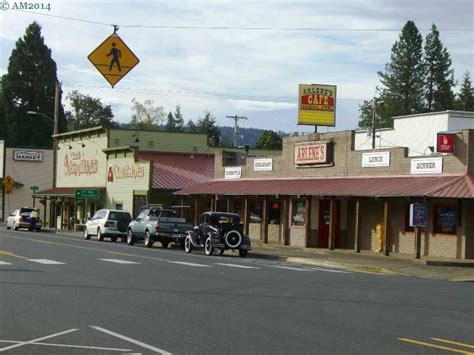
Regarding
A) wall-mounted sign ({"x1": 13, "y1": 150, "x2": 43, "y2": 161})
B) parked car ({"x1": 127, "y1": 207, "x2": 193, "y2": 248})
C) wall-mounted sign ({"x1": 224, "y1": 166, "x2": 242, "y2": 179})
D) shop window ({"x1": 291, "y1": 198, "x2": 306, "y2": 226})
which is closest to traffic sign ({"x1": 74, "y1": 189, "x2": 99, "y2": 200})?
wall-mounted sign ({"x1": 224, "y1": 166, "x2": 242, "y2": 179})

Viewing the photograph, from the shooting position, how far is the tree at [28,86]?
94000mm

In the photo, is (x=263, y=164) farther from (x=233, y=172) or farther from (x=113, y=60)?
(x=113, y=60)

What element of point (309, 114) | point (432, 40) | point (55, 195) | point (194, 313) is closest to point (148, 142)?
point (55, 195)

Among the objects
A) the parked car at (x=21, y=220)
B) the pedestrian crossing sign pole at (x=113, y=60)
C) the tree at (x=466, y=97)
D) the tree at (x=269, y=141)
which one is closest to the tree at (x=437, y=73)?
the tree at (x=466, y=97)

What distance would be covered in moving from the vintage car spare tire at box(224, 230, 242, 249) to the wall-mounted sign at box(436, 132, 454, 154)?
27.1ft

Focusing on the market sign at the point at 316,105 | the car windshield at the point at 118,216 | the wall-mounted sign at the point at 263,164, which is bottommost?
the car windshield at the point at 118,216

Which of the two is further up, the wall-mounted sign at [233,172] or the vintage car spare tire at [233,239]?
the wall-mounted sign at [233,172]

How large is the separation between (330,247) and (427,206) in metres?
6.29

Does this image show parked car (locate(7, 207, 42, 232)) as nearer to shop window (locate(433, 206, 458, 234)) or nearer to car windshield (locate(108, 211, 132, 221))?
car windshield (locate(108, 211, 132, 221))

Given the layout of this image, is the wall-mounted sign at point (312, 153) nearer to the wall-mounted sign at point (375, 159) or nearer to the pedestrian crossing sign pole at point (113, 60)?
the wall-mounted sign at point (375, 159)

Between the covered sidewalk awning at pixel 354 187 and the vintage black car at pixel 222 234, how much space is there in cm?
442

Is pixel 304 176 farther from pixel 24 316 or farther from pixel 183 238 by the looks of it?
pixel 24 316

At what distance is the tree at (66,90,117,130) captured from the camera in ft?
383

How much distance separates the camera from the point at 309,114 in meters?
43.8
